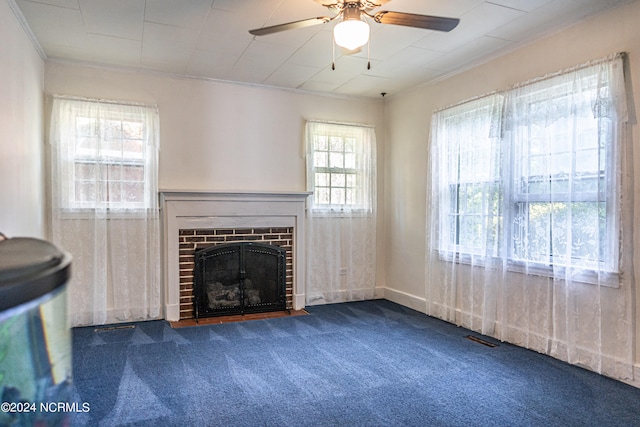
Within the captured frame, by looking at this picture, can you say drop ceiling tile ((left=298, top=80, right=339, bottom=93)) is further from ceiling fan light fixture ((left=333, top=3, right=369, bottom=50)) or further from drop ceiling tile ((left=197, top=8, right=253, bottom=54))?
ceiling fan light fixture ((left=333, top=3, right=369, bottom=50))

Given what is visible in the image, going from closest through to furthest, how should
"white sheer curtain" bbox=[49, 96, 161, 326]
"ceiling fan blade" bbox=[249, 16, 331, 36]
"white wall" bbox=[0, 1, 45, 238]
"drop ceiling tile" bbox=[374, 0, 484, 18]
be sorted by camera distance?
"ceiling fan blade" bbox=[249, 16, 331, 36], "white wall" bbox=[0, 1, 45, 238], "drop ceiling tile" bbox=[374, 0, 484, 18], "white sheer curtain" bbox=[49, 96, 161, 326]

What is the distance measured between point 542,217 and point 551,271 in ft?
1.41

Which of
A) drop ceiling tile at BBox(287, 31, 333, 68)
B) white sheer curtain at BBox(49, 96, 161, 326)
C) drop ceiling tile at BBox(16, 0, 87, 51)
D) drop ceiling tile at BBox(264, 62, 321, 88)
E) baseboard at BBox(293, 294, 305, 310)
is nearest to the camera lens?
drop ceiling tile at BBox(16, 0, 87, 51)

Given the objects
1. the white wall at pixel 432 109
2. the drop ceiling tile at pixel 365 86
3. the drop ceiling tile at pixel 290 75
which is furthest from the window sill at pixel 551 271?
the drop ceiling tile at pixel 290 75

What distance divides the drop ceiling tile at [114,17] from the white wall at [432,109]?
2.96 metres

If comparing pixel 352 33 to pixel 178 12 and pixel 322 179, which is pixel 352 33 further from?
pixel 322 179

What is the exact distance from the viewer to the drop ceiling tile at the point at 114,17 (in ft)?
8.96

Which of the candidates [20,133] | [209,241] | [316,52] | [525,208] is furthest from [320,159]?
[20,133]

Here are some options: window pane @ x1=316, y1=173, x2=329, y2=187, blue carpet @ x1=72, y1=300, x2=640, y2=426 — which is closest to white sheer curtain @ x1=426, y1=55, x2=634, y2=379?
blue carpet @ x1=72, y1=300, x2=640, y2=426

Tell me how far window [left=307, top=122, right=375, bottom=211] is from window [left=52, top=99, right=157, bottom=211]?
70.6 inches

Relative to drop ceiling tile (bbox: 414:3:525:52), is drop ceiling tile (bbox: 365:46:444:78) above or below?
above

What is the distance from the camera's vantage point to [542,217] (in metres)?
3.20

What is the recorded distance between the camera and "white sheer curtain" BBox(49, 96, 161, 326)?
149 inches

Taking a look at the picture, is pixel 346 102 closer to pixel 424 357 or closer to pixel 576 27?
pixel 576 27
